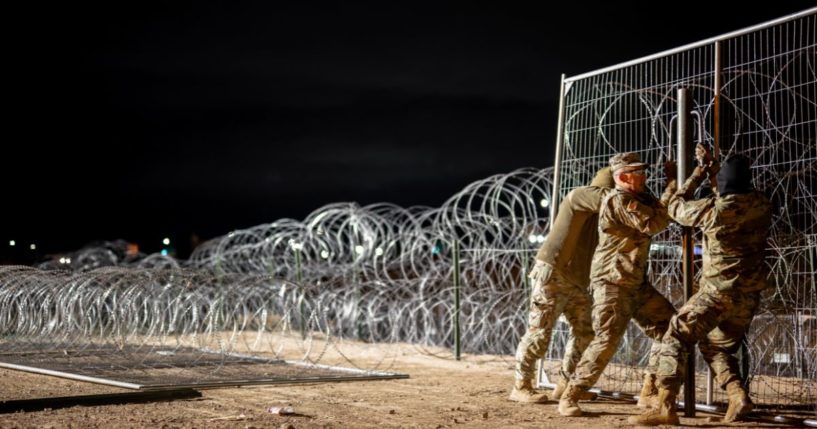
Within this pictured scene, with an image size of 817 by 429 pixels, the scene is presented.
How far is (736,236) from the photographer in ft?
22.2

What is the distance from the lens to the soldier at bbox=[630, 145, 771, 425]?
6723 mm

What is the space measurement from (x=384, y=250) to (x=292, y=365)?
438 cm

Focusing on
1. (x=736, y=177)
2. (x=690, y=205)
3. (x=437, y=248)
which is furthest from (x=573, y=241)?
(x=437, y=248)

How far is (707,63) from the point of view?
793cm

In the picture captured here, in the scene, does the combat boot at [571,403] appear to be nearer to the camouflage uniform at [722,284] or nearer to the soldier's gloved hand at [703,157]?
the camouflage uniform at [722,284]

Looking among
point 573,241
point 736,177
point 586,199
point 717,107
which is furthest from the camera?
point 573,241

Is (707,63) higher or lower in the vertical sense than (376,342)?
higher

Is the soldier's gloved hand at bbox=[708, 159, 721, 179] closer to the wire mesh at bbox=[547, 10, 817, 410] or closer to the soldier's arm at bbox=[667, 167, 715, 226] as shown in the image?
the soldier's arm at bbox=[667, 167, 715, 226]

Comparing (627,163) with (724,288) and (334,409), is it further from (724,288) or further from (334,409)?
(334,409)

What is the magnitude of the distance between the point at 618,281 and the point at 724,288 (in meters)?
0.79

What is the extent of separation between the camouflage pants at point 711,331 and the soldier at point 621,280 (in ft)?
0.75

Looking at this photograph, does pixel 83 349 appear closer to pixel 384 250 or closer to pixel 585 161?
pixel 384 250

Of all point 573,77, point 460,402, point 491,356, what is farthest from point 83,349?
point 573,77

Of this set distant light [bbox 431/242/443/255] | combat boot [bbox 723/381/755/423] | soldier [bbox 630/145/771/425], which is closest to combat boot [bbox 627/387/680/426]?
soldier [bbox 630/145/771/425]
